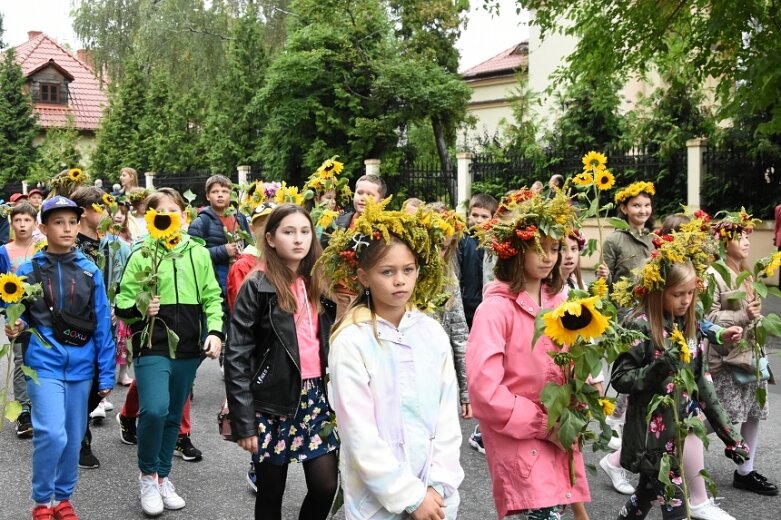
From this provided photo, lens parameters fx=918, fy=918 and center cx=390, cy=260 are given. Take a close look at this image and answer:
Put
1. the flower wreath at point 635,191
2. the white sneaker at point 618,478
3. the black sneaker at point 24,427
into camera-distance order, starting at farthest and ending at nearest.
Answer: the flower wreath at point 635,191 → the black sneaker at point 24,427 → the white sneaker at point 618,478

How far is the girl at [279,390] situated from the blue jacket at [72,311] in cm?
124

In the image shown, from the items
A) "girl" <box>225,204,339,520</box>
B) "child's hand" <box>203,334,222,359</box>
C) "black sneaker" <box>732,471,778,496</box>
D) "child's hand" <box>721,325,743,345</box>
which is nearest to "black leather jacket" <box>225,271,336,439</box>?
"girl" <box>225,204,339,520</box>

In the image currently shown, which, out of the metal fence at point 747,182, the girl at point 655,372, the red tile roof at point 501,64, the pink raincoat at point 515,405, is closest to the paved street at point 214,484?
the girl at point 655,372

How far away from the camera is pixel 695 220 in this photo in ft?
15.3

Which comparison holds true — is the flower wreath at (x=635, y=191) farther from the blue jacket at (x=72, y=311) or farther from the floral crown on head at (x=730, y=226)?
the blue jacket at (x=72, y=311)

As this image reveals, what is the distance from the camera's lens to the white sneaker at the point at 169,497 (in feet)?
17.5

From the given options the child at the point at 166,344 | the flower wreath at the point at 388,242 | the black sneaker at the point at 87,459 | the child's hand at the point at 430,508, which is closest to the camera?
the child's hand at the point at 430,508

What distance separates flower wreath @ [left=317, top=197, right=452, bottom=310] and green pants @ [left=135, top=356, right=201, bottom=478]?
1911 mm

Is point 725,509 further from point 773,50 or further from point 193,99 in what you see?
point 193,99

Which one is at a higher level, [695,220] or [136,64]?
[136,64]

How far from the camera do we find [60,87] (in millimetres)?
46031

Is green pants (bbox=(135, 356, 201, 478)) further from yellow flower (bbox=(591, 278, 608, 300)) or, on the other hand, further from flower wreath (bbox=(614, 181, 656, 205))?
flower wreath (bbox=(614, 181, 656, 205))

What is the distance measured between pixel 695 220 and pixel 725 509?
1833mm

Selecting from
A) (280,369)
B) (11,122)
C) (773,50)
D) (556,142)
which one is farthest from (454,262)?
(11,122)
